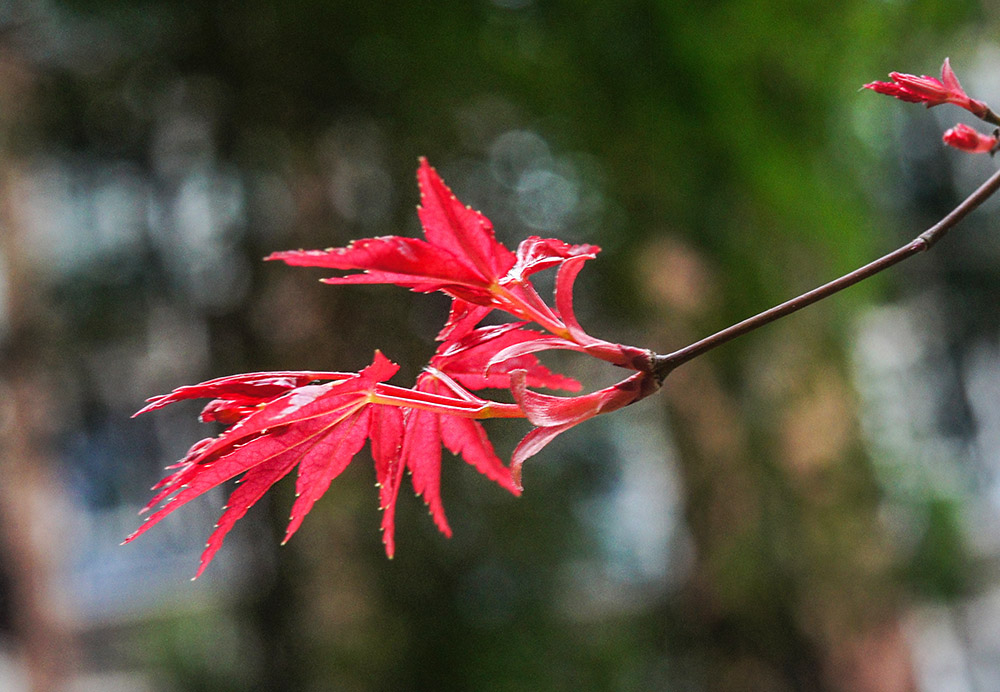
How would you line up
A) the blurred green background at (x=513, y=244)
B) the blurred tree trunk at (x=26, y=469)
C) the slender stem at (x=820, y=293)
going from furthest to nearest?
the blurred tree trunk at (x=26, y=469), the blurred green background at (x=513, y=244), the slender stem at (x=820, y=293)

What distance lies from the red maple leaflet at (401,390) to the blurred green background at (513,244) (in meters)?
0.88

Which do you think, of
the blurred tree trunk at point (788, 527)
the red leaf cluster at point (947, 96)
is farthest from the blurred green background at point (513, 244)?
the red leaf cluster at point (947, 96)

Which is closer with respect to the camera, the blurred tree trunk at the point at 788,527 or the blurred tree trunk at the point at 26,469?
the blurred tree trunk at the point at 788,527

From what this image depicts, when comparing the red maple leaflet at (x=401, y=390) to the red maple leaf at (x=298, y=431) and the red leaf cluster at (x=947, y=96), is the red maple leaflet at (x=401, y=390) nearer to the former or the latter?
the red maple leaf at (x=298, y=431)

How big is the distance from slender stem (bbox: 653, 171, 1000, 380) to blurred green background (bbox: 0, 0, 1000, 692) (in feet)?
2.89

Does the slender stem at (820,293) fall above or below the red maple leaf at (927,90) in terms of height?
below

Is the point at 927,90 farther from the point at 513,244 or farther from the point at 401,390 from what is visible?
the point at 513,244

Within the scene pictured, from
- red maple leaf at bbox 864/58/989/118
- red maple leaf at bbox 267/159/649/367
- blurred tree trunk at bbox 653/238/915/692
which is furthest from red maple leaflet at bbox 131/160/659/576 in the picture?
blurred tree trunk at bbox 653/238/915/692

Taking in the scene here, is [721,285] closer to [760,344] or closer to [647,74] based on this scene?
[760,344]

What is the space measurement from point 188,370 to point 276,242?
49cm

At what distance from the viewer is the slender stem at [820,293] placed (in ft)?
0.75

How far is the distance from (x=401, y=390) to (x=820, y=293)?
0.13m

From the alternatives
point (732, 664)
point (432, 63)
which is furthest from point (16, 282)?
point (732, 664)

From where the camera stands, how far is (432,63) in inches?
50.6
